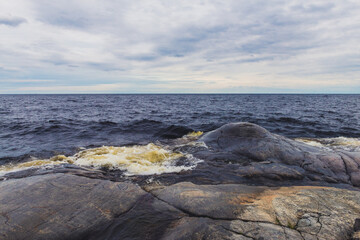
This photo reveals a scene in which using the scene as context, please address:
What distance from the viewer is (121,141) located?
1431cm

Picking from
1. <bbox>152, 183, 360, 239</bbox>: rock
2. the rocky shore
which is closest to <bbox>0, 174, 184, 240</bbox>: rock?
the rocky shore

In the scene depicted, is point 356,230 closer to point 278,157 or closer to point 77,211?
point 278,157

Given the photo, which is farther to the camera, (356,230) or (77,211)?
(77,211)

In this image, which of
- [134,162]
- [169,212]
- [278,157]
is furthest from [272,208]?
[134,162]

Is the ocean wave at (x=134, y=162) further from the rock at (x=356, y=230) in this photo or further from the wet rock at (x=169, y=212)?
the rock at (x=356, y=230)

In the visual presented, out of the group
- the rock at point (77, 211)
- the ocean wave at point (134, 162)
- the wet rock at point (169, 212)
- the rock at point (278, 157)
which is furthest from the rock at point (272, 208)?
the ocean wave at point (134, 162)

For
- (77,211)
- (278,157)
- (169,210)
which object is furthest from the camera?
(278,157)

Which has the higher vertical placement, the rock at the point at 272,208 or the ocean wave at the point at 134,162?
the rock at the point at 272,208

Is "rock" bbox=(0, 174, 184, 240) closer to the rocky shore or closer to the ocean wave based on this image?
the rocky shore

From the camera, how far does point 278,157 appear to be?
8445 mm

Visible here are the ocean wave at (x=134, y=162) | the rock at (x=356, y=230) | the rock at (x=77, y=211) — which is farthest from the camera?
the ocean wave at (x=134, y=162)

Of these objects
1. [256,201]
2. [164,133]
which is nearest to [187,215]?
[256,201]

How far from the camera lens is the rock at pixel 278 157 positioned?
7.18 m

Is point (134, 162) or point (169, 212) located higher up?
point (169, 212)
